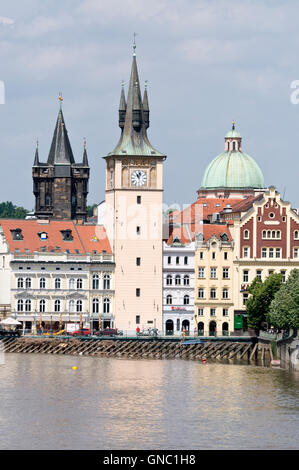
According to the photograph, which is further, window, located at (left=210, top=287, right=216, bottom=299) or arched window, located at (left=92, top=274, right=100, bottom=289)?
window, located at (left=210, top=287, right=216, bottom=299)

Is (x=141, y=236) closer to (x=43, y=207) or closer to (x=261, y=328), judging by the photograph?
(x=261, y=328)

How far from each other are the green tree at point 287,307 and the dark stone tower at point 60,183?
4770 cm

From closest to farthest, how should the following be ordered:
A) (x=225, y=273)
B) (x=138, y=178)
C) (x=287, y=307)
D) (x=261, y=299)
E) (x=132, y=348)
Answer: (x=287, y=307)
(x=132, y=348)
(x=261, y=299)
(x=138, y=178)
(x=225, y=273)

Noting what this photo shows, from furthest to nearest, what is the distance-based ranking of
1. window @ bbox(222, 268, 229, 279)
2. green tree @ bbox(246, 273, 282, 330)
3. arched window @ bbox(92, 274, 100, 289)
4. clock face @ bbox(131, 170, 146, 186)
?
1. window @ bbox(222, 268, 229, 279)
2. clock face @ bbox(131, 170, 146, 186)
3. arched window @ bbox(92, 274, 100, 289)
4. green tree @ bbox(246, 273, 282, 330)

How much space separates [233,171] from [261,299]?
49.7 meters

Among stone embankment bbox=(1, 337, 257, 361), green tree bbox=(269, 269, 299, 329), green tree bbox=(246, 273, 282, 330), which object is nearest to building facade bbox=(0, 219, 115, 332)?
stone embankment bbox=(1, 337, 257, 361)

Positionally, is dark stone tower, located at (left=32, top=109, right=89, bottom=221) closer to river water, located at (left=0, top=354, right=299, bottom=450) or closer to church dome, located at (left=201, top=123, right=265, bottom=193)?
church dome, located at (left=201, top=123, right=265, bottom=193)

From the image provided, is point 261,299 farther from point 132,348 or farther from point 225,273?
point 132,348

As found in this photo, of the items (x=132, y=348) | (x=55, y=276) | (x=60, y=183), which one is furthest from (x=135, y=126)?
(x=132, y=348)

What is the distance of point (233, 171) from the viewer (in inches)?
7717

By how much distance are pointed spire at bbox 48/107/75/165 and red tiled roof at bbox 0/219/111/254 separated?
19.3 metres

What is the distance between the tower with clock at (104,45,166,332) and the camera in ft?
512

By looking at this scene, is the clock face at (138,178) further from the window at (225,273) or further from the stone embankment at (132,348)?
the stone embankment at (132,348)

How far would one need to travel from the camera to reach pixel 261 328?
152000mm
